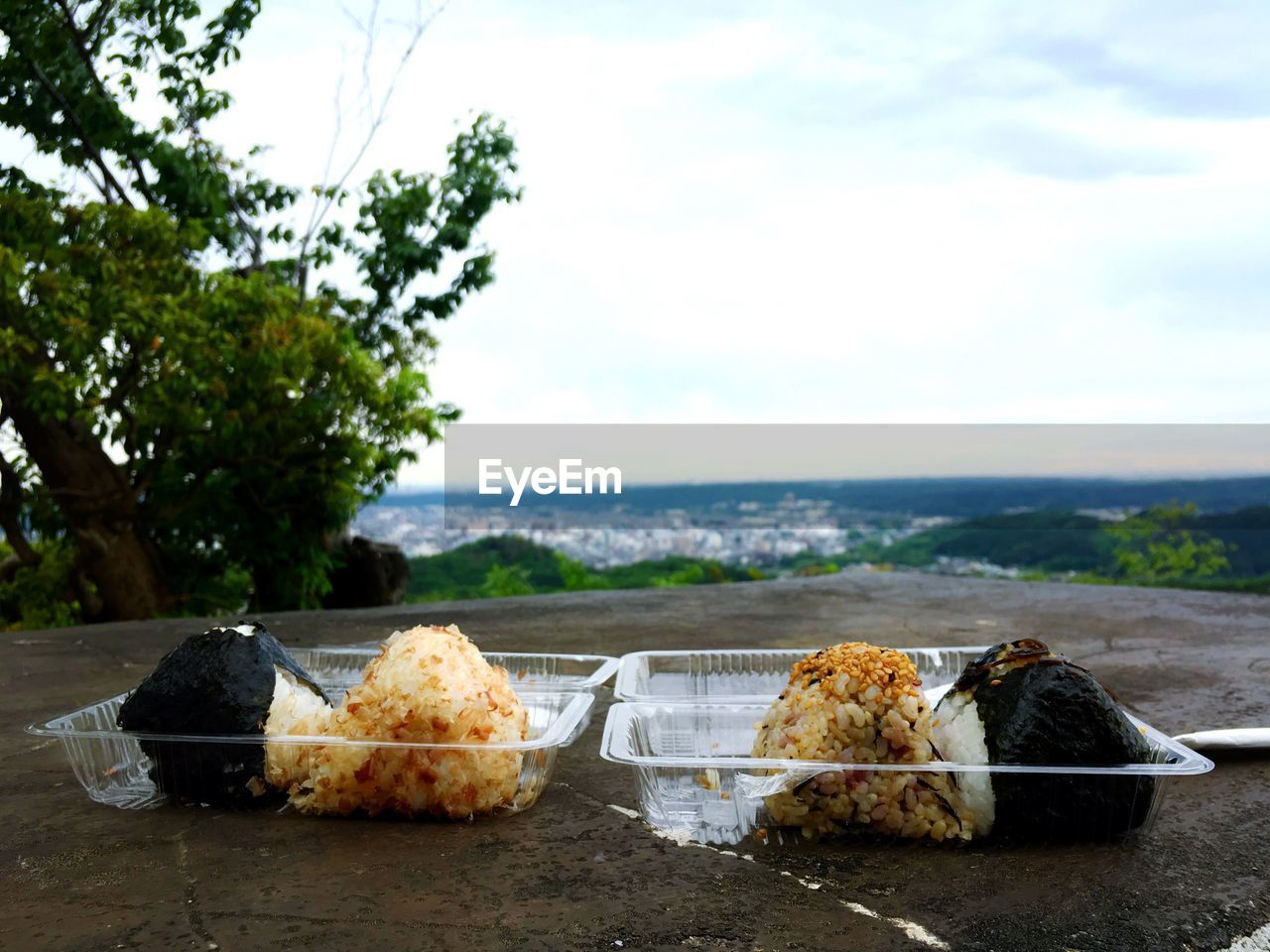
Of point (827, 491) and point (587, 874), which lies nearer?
point (587, 874)

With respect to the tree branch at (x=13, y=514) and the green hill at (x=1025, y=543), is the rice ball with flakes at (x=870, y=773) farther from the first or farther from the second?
the green hill at (x=1025, y=543)

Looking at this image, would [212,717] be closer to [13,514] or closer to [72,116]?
[13,514]

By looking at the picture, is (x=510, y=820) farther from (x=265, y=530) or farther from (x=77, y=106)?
(x=77, y=106)

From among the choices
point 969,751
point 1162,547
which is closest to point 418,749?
point 969,751

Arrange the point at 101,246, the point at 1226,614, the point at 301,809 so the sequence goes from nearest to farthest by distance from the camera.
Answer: the point at 301,809 → the point at 1226,614 → the point at 101,246

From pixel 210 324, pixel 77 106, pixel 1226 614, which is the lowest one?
pixel 1226 614

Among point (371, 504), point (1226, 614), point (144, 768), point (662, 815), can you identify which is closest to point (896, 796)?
point (662, 815)

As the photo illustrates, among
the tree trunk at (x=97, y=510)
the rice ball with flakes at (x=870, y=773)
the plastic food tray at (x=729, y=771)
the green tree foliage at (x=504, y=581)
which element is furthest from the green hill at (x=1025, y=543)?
the rice ball with flakes at (x=870, y=773)
